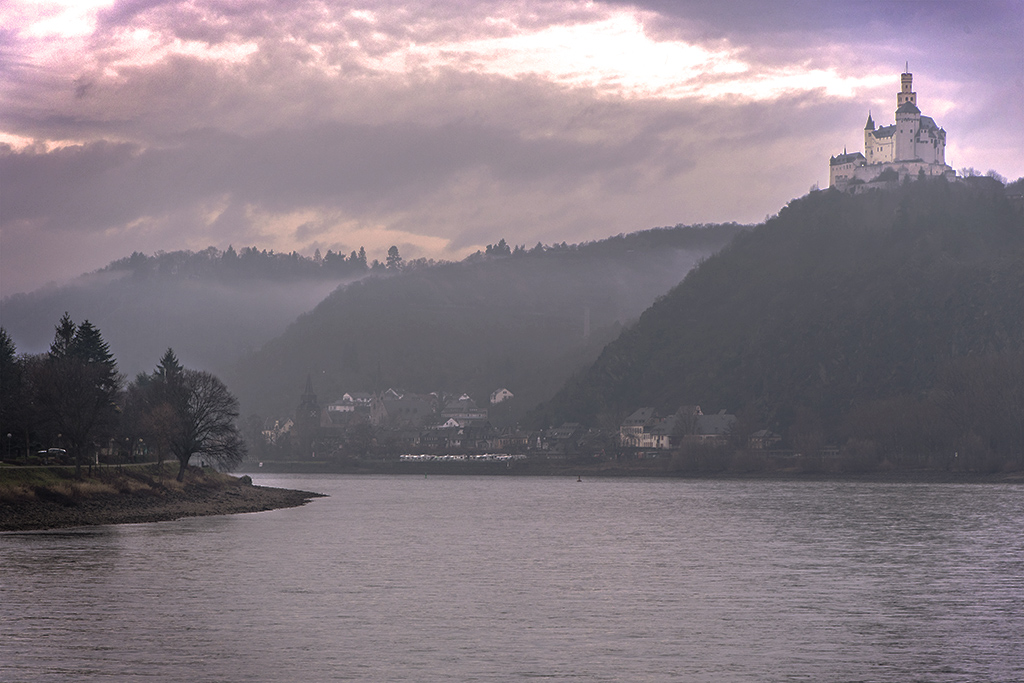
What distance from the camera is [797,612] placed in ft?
136

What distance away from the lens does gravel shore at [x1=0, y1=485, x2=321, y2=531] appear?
73500mm

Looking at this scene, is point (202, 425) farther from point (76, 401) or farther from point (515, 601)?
point (515, 601)

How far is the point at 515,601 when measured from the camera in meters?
44.2

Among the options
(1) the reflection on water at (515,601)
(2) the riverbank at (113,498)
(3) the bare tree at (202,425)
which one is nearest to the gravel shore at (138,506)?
(2) the riverbank at (113,498)

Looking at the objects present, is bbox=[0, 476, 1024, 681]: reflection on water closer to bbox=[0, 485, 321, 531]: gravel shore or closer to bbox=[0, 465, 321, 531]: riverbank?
bbox=[0, 485, 321, 531]: gravel shore

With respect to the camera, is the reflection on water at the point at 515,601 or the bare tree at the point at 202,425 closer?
the reflection on water at the point at 515,601

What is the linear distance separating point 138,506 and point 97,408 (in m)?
8.93

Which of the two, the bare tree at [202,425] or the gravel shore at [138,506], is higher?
the bare tree at [202,425]

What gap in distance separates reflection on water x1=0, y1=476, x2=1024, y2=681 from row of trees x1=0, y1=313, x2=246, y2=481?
13.9m

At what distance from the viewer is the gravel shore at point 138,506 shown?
73500 mm

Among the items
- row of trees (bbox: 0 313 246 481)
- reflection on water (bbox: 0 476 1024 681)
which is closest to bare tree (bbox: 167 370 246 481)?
row of trees (bbox: 0 313 246 481)

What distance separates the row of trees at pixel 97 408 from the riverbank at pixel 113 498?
227cm

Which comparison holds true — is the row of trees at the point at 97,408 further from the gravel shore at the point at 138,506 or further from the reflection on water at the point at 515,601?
the reflection on water at the point at 515,601

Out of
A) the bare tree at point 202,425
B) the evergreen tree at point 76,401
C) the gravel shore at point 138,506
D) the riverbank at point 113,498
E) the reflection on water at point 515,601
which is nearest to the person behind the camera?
the reflection on water at point 515,601
